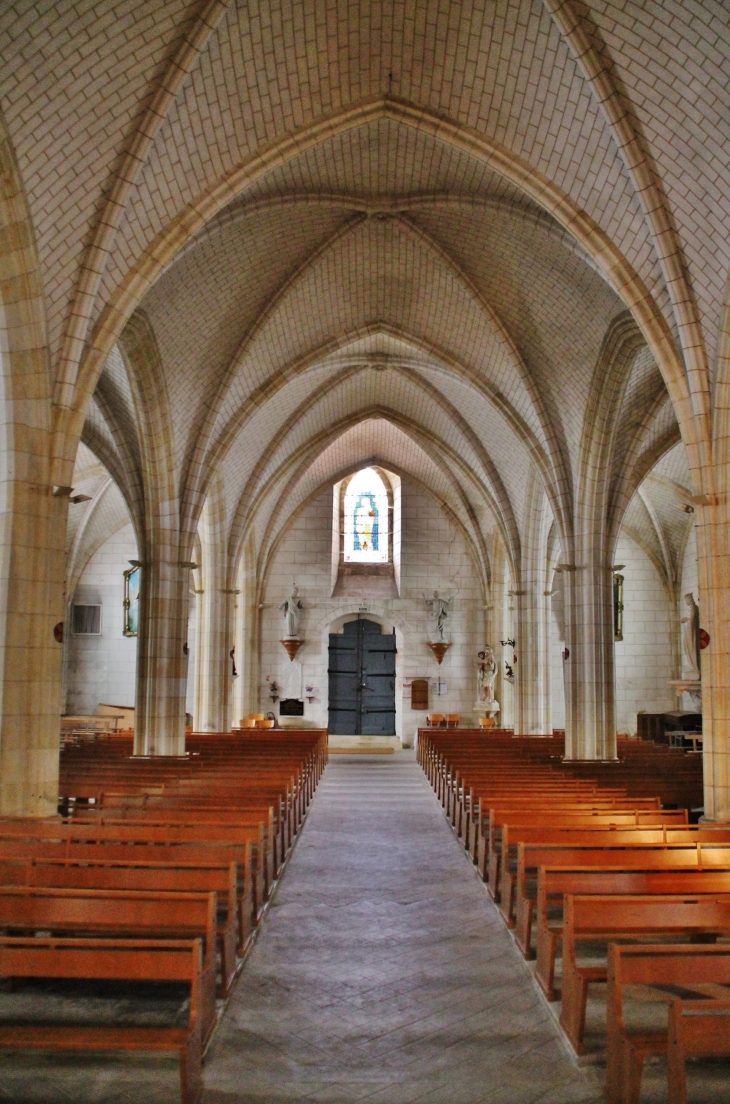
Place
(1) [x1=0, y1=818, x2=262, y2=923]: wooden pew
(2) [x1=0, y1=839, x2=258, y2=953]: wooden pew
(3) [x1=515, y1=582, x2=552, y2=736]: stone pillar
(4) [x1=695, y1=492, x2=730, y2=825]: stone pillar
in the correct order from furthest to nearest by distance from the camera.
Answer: (3) [x1=515, y1=582, x2=552, y2=736]: stone pillar < (4) [x1=695, y1=492, x2=730, y2=825]: stone pillar < (1) [x1=0, y1=818, x2=262, y2=923]: wooden pew < (2) [x1=0, y1=839, x2=258, y2=953]: wooden pew

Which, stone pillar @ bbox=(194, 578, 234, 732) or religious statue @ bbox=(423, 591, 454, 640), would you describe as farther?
religious statue @ bbox=(423, 591, 454, 640)

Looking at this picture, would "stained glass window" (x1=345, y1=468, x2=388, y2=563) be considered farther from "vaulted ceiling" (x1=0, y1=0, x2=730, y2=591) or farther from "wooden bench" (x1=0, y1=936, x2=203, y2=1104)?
"wooden bench" (x1=0, y1=936, x2=203, y2=1104)

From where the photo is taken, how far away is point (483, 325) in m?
17.1

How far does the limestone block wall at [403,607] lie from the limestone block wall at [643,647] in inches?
174

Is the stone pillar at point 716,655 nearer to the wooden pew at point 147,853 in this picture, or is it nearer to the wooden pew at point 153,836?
the wooden pew at point 153,836

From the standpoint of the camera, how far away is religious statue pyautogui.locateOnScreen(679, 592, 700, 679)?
23.2 meters

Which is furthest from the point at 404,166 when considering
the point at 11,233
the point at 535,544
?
the point at 535,544

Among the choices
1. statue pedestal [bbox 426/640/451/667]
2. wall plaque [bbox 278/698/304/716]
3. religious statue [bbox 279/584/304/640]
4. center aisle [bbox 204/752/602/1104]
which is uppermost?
religious statue [bbox 279/584/304/640]

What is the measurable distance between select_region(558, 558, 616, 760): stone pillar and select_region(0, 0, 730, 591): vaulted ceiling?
1372mm

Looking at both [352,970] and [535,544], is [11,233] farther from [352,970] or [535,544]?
[535,544]

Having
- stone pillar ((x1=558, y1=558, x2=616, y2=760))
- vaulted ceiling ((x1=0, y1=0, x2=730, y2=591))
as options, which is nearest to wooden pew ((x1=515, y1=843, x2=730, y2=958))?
vaulted ceiling ((x1=0, y1=0, x2=730, y2=591))

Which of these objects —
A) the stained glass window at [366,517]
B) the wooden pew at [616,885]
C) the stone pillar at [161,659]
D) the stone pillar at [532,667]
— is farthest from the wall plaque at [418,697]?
the wooden pew at [616,885]

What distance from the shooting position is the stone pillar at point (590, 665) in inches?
630

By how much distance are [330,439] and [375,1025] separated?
2100cm
